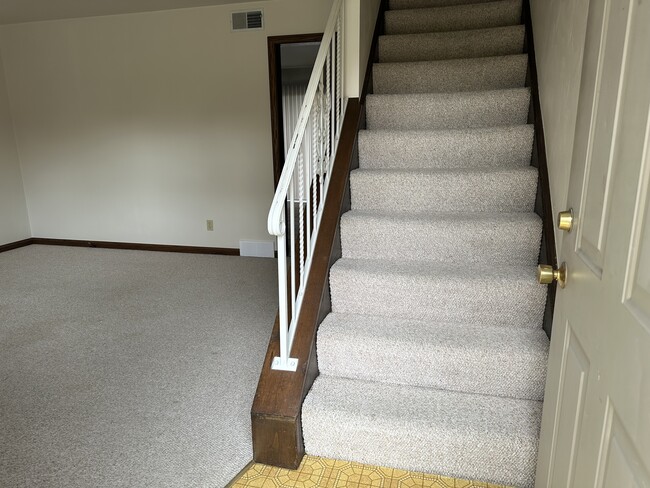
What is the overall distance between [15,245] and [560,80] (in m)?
5.35

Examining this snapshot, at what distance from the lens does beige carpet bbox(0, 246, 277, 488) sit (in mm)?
1641

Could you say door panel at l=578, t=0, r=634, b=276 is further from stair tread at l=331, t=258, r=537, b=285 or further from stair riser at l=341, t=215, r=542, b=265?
stair riser at l=341, t=215, r=542, b=265

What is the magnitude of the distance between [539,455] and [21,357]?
252cm

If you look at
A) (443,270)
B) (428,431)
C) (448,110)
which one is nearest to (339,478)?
(428,431)

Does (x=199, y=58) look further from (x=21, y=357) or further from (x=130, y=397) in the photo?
(x=130, y=397)

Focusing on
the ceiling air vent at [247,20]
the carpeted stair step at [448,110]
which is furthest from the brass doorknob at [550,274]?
the ceiling air vent at [247,20]

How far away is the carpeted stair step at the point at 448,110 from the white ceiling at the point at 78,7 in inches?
85.8

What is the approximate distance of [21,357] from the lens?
245 cm

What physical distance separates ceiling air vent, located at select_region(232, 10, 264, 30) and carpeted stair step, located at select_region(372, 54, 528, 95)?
5.47ft

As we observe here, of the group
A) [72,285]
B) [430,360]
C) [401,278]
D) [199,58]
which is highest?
[199,58]

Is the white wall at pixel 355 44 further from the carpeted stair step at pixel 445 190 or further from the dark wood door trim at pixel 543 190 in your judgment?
the dark wood door trim at pixel 543 190

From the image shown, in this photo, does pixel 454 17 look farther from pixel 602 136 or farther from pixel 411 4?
pixel 602 136

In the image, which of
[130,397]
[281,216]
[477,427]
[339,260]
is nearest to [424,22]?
[339,260]

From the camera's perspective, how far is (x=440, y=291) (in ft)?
5.87
